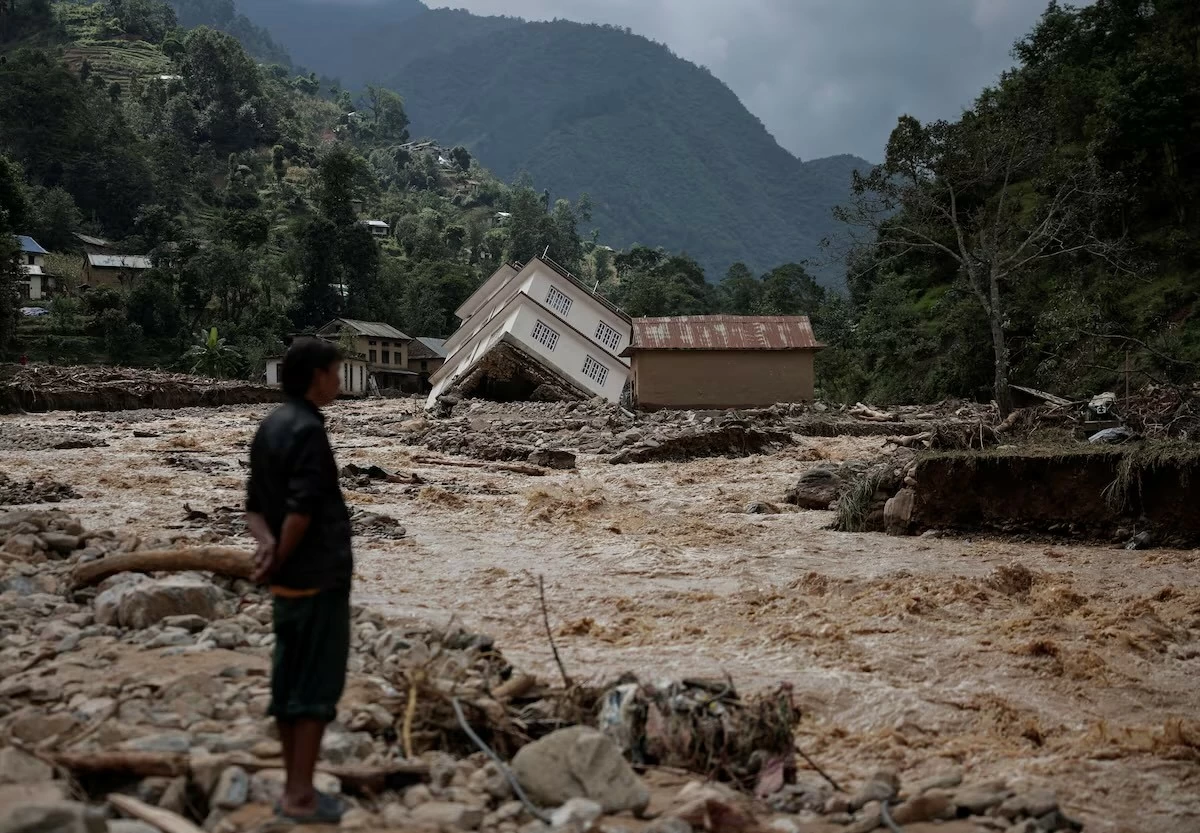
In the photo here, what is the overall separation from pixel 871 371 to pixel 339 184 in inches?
1671

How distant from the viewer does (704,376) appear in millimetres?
33875

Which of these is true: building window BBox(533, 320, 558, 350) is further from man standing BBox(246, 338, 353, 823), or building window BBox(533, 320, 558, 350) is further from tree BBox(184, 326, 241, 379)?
man standing BBox(246, 338, 353, 823)

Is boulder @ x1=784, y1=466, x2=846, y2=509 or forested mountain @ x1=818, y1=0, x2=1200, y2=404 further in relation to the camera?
forested mountain @ x1=818, y1=0, x2=1200, y2=404

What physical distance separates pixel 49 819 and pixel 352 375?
57529mm

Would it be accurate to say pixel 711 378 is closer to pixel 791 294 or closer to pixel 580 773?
pixel 580 773

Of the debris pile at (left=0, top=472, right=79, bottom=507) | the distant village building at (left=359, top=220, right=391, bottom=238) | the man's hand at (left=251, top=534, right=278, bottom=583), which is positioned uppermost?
the distant village building at (left=359, top=220, right=391, bottom=238)

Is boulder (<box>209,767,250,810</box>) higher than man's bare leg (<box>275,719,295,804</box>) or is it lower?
lower

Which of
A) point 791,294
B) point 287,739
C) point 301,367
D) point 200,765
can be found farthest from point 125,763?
point 791,294

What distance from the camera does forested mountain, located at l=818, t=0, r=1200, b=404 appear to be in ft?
97.5

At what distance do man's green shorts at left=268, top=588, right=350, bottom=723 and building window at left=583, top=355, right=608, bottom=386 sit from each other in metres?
34.4

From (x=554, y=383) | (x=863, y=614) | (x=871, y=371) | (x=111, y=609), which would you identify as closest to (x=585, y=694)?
(x=111, y=609)

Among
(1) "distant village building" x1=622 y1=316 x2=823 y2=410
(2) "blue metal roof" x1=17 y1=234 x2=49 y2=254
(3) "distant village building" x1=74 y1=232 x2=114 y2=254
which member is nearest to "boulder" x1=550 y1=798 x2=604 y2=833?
(1) "distant village building" x1=622 y1=316 x2=823 y2=410

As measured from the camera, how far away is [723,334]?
3419 centimetres

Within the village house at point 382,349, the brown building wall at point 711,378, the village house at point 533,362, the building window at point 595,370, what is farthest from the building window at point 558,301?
the village house at point 382,349
